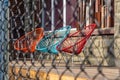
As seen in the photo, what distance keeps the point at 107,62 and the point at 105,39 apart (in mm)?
736

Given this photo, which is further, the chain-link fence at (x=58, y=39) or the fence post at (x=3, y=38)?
the fence post at (x=3, y=38)

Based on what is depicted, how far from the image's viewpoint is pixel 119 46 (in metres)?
5.57

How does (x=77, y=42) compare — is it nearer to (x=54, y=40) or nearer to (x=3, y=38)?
(x=54, y=40)

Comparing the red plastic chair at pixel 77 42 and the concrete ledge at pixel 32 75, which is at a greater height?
the red plastic chair at pixel 77 42

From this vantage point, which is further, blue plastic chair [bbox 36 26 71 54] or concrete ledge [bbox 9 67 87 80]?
blue plastic chair [bbox 36 26 71 54]

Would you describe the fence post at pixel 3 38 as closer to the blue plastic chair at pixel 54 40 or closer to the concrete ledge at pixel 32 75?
the concrete ledge at pixel 32 75

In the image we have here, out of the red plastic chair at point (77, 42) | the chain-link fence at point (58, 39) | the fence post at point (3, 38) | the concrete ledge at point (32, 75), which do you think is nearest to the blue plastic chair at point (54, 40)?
the chain-link fence at point (58, 39)

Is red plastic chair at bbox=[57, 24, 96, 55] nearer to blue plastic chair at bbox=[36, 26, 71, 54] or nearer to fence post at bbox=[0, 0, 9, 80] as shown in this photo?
blue plastic chair at bbox=[36, 26, 71, 54]

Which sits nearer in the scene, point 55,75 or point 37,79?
point 55,75

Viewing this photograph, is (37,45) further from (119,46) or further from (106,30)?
(119,46)

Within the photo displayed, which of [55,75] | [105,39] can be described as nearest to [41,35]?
[105,39]

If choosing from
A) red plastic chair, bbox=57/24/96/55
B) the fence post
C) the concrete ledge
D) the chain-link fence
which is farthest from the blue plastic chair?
the fence post

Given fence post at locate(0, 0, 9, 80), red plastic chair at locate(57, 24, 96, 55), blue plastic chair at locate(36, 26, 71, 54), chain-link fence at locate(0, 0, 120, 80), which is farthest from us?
blue plastic chair at locate(36, 26, 71, 54)

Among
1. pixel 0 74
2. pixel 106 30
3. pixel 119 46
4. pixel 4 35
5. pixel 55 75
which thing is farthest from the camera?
pixel 106 30
